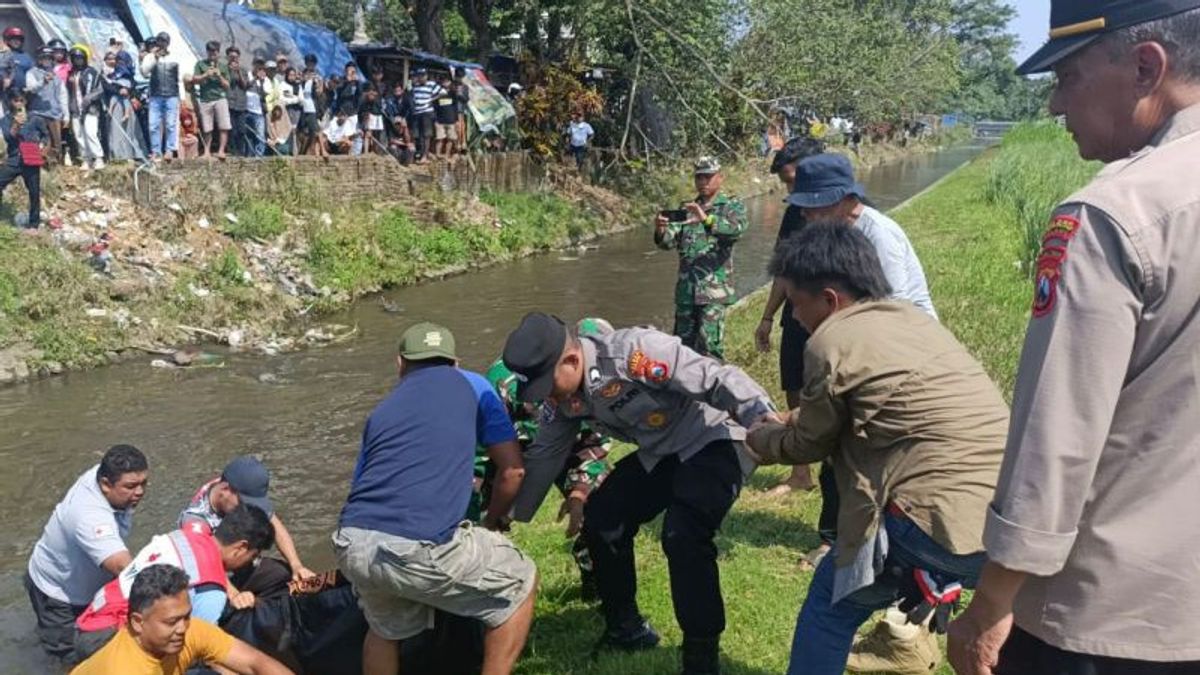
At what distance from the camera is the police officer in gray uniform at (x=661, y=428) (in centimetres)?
356

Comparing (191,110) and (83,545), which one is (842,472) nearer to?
(83,545)

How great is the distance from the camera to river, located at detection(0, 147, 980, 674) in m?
6.95

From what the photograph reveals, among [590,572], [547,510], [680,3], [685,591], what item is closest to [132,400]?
[547,510]

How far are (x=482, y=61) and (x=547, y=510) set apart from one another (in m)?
20.6

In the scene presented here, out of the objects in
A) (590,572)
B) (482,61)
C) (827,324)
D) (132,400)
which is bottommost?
(132,400)

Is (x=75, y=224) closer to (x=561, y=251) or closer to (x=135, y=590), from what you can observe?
(x=561, y=251)

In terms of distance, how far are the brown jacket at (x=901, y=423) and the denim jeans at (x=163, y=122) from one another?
44.1ft

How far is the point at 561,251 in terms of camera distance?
781 inches

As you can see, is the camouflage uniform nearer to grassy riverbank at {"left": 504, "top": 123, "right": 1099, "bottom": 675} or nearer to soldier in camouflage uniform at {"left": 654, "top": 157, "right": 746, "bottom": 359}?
soldier in camouflage uniform at {"left": 654, "top": 157, "right": 746, "bottom": 359}

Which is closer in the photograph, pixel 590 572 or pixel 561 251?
pixel 590 572

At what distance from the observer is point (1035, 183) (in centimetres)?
1606

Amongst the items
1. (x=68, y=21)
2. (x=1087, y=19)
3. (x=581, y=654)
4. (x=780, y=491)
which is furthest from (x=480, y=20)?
(x=1087, y=19)

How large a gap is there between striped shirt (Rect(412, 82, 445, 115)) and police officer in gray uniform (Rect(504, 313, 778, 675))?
16.1 metres

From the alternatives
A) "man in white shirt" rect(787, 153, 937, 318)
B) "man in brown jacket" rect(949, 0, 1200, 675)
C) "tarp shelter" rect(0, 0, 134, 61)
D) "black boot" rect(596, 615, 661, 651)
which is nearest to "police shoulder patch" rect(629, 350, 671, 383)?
"black boot" rect(596, 615, 661, 651)
